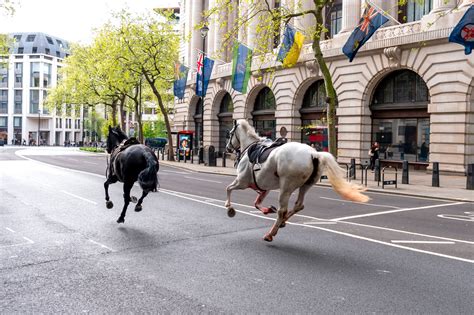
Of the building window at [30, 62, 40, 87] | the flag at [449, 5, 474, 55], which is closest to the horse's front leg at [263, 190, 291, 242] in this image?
the flag at [449, 5, 474, 55]

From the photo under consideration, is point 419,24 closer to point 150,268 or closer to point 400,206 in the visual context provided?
point 400,206

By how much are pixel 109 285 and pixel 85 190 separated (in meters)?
11.6

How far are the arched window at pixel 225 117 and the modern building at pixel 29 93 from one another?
3099 inches

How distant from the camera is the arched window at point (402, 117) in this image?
29078 millimetres

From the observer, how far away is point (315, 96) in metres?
36.5

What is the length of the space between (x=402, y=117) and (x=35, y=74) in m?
113

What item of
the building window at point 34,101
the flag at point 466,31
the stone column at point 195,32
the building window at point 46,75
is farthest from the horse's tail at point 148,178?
the building window at point 46,75

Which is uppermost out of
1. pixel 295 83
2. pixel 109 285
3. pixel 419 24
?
pixel 419 24

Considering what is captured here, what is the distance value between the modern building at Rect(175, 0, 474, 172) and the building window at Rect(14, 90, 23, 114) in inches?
3662

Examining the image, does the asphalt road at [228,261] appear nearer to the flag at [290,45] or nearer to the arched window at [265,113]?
the flag at [290,45]

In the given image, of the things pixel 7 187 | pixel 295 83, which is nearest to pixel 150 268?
pixel 7 187

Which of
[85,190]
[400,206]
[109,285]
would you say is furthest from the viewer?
[85,190]

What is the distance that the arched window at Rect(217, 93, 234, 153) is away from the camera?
158ft

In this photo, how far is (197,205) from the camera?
524 inches
